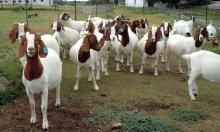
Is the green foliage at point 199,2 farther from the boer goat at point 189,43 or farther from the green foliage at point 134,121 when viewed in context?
the green foliage at point 134,121

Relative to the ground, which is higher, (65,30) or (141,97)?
(65,30)

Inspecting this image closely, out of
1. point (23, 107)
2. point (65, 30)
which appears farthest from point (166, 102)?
point (65, 30)

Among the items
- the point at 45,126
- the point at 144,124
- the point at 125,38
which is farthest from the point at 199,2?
the point at 45,126

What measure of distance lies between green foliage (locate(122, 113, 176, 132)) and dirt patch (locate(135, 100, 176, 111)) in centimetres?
121

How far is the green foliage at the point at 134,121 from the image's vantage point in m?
8.70

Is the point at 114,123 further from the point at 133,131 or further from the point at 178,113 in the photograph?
the point at 178,113

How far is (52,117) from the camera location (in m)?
9.55

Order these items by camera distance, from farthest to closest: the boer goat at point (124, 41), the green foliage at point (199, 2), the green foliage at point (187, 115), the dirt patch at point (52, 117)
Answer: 1. the green foliage at point (199, 2)
2. the boer goat at point (124, 41)
3. the green foliage at point (187, 115)
4. the dirt patch at point (52, 117)

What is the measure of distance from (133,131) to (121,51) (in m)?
7.33

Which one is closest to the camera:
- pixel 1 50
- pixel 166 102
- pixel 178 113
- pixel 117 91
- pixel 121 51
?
pixel 178 113

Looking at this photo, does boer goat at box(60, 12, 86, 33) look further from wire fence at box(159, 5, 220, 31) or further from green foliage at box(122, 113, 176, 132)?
green foliage at box(122, 113, 176, 132)

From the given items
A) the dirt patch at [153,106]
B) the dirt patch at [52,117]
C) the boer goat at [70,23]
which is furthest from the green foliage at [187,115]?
the boer goat at [70,23]

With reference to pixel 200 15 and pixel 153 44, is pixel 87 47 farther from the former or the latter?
pixel 200 15

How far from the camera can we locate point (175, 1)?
6106 cm
